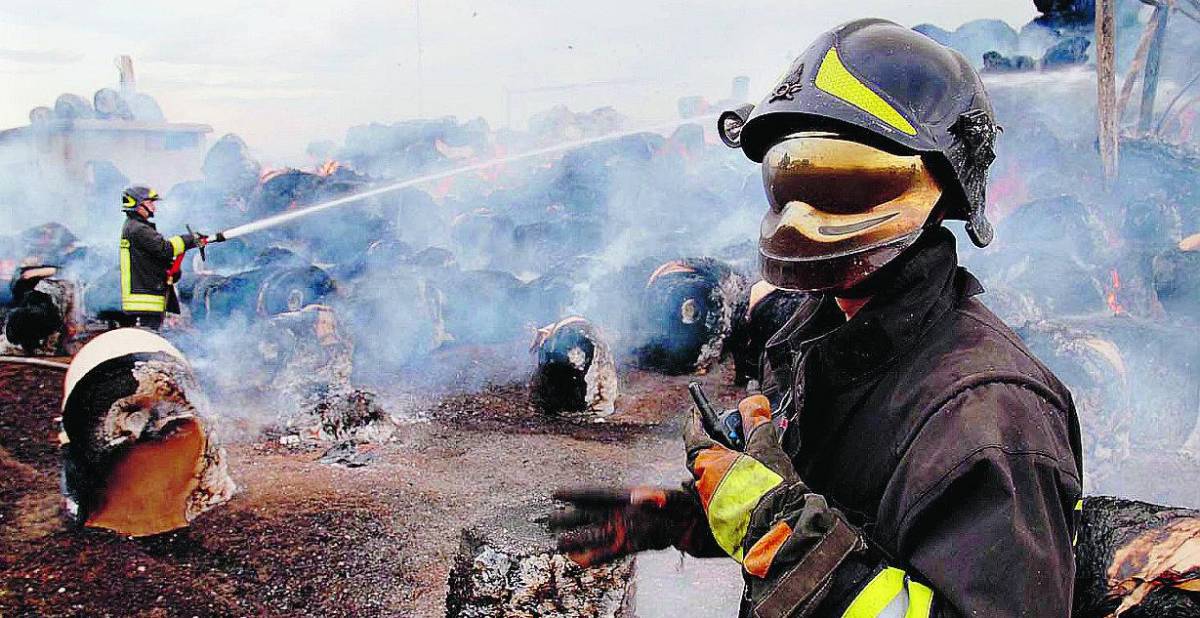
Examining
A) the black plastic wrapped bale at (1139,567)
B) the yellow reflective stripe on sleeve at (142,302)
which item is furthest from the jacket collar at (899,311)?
the yellow reflective stripe on sleeve at (142,302)

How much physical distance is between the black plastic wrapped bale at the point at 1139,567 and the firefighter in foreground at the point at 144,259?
928cm

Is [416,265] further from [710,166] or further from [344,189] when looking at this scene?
[710,166]

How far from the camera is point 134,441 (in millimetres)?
5574

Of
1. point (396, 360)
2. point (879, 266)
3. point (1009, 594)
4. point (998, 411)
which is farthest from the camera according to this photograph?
point (396, 360)

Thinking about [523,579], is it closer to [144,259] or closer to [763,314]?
[763,314]

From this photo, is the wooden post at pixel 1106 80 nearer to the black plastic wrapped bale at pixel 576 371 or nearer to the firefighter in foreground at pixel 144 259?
the black plastic wrapped bale at pixel 576 371

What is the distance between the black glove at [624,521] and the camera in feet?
5.98

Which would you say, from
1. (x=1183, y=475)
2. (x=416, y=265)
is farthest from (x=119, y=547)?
(x=1183, y=475)

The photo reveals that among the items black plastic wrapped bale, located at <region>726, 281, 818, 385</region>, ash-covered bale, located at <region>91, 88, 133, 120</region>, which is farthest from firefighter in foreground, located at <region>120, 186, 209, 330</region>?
ash-covered bale, located at <region>91, 88, 133, 120</region>

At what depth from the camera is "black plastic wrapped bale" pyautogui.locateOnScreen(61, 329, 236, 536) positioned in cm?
546

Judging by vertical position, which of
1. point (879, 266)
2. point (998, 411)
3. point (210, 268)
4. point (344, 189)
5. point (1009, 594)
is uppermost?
point (879, 266)

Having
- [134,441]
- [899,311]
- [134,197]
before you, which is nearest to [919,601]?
[899,311]

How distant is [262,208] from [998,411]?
1802 centimetres

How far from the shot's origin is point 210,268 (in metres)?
14.9
